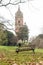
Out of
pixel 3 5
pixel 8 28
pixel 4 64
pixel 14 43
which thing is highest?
pixel 3 5

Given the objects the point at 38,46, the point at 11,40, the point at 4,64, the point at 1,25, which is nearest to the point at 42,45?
the point at 38,46

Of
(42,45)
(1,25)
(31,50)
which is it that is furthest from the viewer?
(42,45)

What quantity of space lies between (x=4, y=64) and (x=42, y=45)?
2410 centimetres

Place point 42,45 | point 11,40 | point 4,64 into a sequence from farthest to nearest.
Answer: point 11,40 < point 42,45 < point 4,64

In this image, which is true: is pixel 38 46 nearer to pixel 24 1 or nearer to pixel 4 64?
pixel 24 1

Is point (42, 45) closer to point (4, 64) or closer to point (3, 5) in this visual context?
point (3, 5)

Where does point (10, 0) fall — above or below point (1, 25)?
above

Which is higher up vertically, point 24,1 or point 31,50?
point 24,1

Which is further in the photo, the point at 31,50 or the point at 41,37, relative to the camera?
the point at 41,37

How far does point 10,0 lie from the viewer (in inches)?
466

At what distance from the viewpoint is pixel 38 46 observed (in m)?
32.2

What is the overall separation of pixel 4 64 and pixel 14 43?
35.2m

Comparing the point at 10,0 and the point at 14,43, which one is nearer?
the point at 10,0

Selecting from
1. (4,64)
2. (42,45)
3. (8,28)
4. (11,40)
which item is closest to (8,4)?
(8,28)
